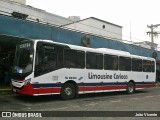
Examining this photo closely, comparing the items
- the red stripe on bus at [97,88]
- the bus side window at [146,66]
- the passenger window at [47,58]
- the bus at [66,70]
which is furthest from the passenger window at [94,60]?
the bus side window at [146,66]

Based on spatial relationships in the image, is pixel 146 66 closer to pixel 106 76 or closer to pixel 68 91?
pixel 106 76

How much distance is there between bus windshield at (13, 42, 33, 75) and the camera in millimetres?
12172

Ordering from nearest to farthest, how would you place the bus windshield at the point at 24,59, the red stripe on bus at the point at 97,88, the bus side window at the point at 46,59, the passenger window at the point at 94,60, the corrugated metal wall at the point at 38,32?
1. the bus windshield at the point at 24,59
2. the bus side window at the point at 46,59
3. the red stripe on bus at the point at 97,88
4. the passenger window at the point at 94,60
5. the corrugated metal wall at the point at 38,32

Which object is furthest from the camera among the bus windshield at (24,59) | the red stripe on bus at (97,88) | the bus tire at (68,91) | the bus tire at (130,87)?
the bus tire at (130,87)

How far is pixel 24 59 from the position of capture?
12.6 metres

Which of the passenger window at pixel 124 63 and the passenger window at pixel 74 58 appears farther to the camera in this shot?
the passenger window at pixel 124 63

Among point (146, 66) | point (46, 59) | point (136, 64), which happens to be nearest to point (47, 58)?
point (46, 59)

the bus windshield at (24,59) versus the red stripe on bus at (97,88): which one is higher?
the bus windshield at (24,59)

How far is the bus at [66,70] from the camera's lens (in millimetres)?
Result: 12211

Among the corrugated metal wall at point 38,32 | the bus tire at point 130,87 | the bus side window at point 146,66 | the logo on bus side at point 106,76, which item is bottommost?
the bus tire at point 130,87

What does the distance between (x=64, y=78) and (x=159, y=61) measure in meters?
24.8

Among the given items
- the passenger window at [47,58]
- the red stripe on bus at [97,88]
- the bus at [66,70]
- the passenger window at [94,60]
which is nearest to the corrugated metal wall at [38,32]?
the bus at [66,70]

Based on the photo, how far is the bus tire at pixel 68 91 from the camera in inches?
533

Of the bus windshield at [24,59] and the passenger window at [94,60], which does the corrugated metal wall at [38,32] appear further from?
the passenger window at [94,60]
